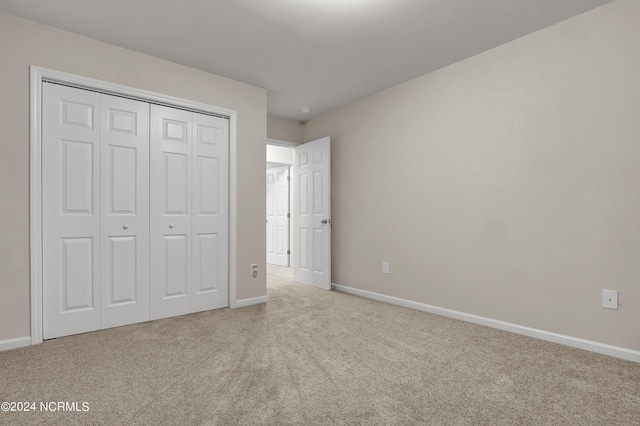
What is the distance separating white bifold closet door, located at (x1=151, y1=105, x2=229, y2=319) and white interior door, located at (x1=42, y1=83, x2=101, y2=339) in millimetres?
472

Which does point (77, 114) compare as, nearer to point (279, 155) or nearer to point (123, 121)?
point (123, 121)

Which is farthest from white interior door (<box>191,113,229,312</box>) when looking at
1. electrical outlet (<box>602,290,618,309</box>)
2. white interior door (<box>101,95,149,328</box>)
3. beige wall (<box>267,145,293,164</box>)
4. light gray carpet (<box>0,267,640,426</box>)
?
electrical outlet (<box>602,290,618,309</box>)

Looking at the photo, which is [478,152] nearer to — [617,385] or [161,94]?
[617,385]

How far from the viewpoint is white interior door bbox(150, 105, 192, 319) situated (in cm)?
319

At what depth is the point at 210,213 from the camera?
356cm

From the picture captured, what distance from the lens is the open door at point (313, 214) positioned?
460 centimetres

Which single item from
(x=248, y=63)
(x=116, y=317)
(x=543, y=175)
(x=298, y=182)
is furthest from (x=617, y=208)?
(x=116, y=317)

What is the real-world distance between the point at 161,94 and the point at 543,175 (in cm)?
346

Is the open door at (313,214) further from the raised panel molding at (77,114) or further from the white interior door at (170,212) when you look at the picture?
the raised panel molding at (77,114)

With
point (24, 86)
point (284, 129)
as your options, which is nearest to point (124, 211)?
point (24, 86)

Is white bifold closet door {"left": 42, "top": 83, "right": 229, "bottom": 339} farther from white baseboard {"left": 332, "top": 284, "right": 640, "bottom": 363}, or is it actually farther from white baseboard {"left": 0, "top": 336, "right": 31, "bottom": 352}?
white baseboard {"left": 332, "top": 284, "right": 640, "bottom": 363}

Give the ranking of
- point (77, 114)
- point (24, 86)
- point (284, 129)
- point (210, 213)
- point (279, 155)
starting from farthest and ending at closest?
point (279, 155) → point (284, 129) → point (210, 213) → point (77, 114) → point (24, 86)

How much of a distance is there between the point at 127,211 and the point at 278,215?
4123 millimetres

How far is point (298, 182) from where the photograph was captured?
16.8 ft
